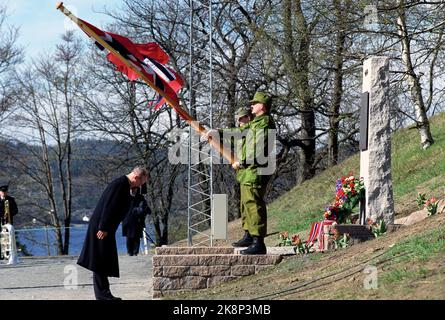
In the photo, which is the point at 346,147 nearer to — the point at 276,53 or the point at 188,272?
the point at 276,53

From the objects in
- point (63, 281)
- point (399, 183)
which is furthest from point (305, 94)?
point (63, 281)

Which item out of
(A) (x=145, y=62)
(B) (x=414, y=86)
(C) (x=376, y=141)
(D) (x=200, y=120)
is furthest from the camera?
(D) (x=200, y=120)

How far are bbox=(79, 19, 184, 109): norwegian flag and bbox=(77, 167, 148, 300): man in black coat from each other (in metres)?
4.50

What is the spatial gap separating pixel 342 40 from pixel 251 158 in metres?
11.7

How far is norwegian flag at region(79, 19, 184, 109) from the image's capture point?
1501 cm

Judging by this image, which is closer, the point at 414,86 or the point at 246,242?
the point at 246,242

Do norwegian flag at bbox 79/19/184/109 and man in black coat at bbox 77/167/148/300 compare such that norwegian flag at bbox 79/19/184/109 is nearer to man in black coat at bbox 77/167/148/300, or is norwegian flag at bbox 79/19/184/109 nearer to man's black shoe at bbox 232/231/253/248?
man's black shoe at bbox 232/231/253/248

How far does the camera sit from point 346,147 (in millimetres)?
37531

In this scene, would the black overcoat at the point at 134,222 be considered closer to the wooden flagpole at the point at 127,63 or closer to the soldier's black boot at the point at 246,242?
the wooden flagpole at the point at 127,63

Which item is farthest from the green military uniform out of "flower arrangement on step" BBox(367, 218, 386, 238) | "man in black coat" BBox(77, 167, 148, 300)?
"man in black coat" BBox(77, 167, 148, 300)

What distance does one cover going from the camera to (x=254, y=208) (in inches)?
496

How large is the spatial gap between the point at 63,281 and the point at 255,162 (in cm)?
567

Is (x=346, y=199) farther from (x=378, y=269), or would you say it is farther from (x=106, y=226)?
(x=106, y=226)

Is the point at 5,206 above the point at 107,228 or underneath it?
above
